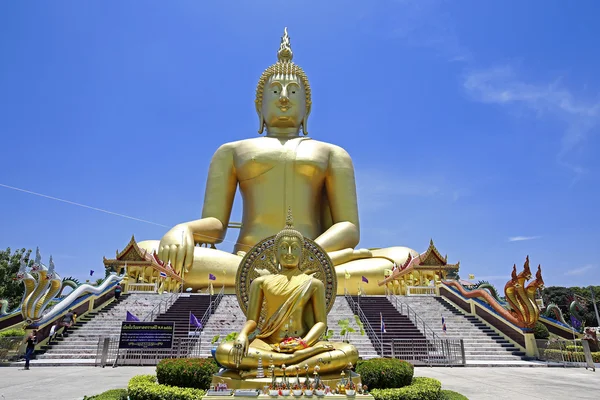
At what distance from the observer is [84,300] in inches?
546

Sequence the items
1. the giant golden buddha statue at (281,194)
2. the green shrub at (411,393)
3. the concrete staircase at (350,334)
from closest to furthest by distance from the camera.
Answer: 1. the green shrub at (411,393)
2. the concrete staircase at (350,334)
3. the giant golden buddha statue at (281,194)

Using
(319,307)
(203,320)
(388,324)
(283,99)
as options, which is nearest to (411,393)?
(319,307)

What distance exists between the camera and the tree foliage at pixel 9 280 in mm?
26844

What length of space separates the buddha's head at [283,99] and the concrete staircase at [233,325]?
890 centimetres

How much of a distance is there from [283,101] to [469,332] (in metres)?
12.3

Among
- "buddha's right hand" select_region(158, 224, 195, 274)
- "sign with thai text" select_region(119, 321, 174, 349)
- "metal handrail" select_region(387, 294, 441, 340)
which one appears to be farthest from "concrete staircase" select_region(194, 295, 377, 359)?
"buddha's right hand" select_region(158, 224, 195, 274)

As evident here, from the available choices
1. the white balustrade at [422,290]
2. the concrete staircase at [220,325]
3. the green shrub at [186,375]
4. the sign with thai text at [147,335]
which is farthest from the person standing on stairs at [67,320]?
the white balustrade at [422,290]

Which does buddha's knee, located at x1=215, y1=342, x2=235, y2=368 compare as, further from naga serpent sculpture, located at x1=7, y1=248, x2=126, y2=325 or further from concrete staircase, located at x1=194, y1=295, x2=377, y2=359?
naga serpent sculpture, located at x1=7, y1=248, x2=126, y2=325

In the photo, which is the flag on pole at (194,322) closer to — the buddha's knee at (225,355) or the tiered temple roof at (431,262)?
the buddha's knee at (225,355)

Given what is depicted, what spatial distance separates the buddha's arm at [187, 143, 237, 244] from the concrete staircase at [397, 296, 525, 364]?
818cm

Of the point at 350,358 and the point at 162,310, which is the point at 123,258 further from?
the point at 350,358

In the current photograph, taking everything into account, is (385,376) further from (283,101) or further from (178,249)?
(283,101)

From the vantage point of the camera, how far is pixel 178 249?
17.0 meters

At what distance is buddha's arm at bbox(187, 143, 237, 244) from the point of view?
18906 mm
